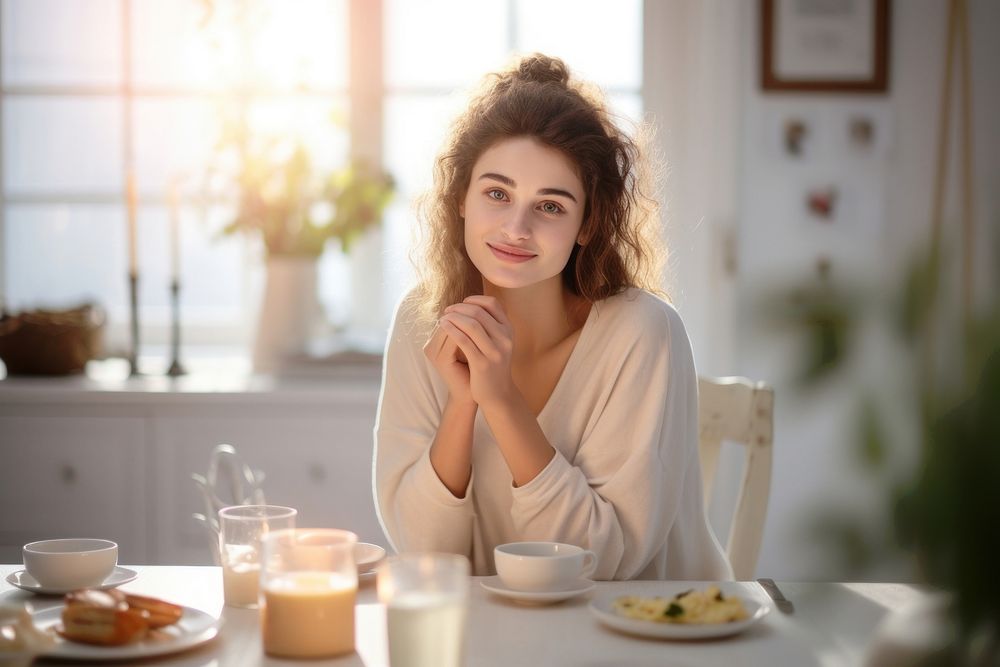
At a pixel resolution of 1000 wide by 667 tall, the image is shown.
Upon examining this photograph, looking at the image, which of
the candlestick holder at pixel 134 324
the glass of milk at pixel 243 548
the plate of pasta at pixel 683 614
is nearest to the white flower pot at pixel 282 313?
the candlestick holder at pixel 134 324

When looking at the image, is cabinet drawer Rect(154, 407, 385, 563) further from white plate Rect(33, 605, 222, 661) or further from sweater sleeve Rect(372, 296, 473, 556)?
white plate Rect(33, 605, 222, 661)

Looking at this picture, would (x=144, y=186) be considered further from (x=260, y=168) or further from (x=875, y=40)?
(x=875, y=40)

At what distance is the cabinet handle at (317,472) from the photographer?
245cm

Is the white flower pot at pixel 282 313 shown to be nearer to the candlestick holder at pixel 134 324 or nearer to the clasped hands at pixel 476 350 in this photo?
the candlestick holder at pixel 134 324

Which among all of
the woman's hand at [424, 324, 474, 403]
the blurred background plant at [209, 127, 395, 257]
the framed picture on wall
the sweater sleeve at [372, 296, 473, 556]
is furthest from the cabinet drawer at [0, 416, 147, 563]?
the framed picture on wall

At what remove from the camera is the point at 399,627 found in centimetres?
84

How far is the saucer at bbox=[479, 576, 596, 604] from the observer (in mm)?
1075

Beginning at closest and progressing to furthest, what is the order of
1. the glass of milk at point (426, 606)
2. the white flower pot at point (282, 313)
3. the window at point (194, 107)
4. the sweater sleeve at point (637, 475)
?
the glass of milk at point (426, 606)
the sweater sleeve at point (637, 475)
the white flower pot at point (282, 313)
the window at point (194, 107)

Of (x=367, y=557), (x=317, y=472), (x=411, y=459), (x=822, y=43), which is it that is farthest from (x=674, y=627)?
(x=822, y=43)

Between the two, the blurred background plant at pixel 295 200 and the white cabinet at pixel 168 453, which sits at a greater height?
the blurred background plant at pixel 295 200

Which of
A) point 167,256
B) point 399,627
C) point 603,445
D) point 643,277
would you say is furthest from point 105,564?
point 167,256

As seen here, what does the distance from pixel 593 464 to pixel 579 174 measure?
409 millimetres

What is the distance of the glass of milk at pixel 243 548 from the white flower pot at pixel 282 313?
5.19 feet

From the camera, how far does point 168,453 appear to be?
2.46 metres
